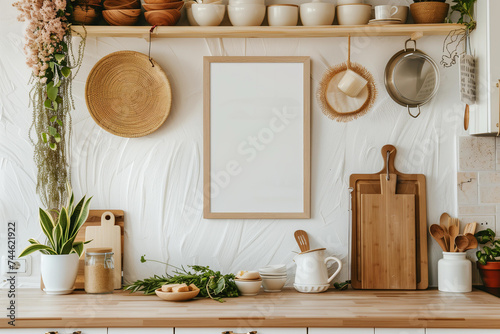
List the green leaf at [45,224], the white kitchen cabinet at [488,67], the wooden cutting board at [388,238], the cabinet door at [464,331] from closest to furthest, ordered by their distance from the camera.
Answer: the cabinet door at [464,331] → the white kitchen cabinet at [488,67] → the green leaf at [45,224] → the wooden cutting board at [388,238]

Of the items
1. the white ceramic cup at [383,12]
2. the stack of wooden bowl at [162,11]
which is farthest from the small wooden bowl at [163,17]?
the white ceramic cup at [383,12]

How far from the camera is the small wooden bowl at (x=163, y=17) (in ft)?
8.29

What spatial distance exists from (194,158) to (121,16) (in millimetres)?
A: 702

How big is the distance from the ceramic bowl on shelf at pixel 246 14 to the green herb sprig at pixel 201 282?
1085mm

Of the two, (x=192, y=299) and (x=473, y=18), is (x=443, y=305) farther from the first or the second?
(x=473, y=18)

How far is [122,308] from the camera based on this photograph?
223 centimetres

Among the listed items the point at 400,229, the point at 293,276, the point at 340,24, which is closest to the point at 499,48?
the point at 340,24

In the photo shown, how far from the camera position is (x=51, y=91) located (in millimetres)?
2490

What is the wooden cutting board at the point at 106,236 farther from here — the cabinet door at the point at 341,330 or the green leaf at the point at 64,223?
the cabinet door at the point at 341,330

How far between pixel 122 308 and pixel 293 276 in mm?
805

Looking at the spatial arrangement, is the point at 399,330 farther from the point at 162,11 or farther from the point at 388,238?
the point at 162,11

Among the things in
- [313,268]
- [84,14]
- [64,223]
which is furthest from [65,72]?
[313,268]

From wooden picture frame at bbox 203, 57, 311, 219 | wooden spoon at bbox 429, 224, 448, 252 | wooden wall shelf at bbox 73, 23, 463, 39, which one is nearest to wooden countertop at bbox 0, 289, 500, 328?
wooden spoon at bbox 429, 224, 448, 252

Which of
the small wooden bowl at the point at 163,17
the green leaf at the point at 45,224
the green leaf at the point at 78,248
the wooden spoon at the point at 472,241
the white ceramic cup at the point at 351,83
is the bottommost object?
the green leaf at the point at 78,248
